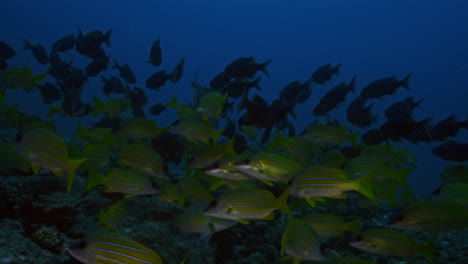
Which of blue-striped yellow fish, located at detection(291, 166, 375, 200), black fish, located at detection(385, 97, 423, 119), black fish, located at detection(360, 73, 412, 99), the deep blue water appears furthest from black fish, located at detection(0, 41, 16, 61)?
the deep blue water

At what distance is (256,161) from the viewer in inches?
132

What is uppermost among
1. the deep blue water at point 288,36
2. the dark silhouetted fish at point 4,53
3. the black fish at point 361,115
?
the deep blue water at point 288,36

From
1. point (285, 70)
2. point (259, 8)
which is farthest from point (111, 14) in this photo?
point (285, 70)

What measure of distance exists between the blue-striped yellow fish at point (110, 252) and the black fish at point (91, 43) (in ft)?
24.0

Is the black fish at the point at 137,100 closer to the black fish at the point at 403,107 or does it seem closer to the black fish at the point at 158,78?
the black fish at the point at 158,78

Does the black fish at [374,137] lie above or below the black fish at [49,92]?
below

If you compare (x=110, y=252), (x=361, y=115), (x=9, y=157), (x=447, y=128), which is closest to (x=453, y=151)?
(x=447, y=128)

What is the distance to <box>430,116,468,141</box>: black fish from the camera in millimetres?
6199

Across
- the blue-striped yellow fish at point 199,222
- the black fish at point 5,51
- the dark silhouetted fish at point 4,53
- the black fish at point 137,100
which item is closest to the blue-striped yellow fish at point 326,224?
the blue-striped yellow fish at point 199,222

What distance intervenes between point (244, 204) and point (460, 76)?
15160 centimetres

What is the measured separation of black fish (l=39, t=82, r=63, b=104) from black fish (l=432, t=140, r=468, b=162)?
34.6ft

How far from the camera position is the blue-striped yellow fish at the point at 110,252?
1.98 metres

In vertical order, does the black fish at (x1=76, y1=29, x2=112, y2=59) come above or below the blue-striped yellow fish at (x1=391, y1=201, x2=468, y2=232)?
above

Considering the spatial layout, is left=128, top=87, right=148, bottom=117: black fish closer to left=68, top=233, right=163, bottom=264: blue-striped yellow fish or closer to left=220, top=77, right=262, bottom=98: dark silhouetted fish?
left=220, top=77, right=262, bottom=98: dark silhouetted fish
